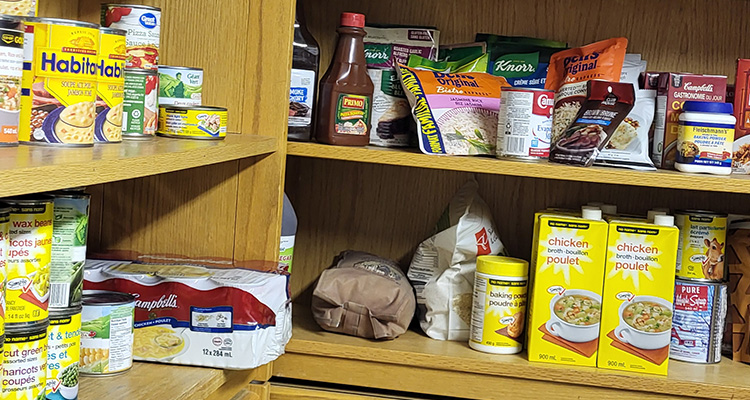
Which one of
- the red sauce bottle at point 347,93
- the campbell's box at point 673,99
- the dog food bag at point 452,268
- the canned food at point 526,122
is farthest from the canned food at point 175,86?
the campbell's box at point 673,99

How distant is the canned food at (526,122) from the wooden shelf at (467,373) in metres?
0.39

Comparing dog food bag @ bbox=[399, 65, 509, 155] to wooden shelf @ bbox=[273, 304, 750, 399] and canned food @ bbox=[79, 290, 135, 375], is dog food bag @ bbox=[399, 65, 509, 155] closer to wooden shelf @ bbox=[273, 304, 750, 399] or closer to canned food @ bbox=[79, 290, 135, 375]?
wooden shelf @ bbox=[273, 304, 750, 399]

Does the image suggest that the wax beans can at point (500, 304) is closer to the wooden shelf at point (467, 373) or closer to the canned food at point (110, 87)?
the wooden shelf at point (467, 373)

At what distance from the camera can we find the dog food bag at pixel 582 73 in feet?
5.36

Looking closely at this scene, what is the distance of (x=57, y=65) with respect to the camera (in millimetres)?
878

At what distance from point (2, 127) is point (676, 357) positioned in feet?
4.45

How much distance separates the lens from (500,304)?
5.30 feet

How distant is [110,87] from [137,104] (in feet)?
0.44

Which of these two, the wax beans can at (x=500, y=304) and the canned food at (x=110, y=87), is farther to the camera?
the wax beans can at (x=500, y=304)

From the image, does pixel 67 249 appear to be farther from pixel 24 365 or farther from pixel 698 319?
pixel 698 319

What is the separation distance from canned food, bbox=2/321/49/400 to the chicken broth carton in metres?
1.02

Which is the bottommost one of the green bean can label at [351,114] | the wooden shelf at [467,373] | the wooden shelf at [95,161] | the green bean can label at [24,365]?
the wooden shelf at [467,373]

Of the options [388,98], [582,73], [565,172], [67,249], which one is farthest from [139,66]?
[582,73]

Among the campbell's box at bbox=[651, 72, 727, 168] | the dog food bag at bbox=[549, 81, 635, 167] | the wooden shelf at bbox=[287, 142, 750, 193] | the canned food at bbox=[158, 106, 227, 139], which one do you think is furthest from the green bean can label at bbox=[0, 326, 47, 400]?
the campbell's box at bbox=[651, 72, 727, 168]
